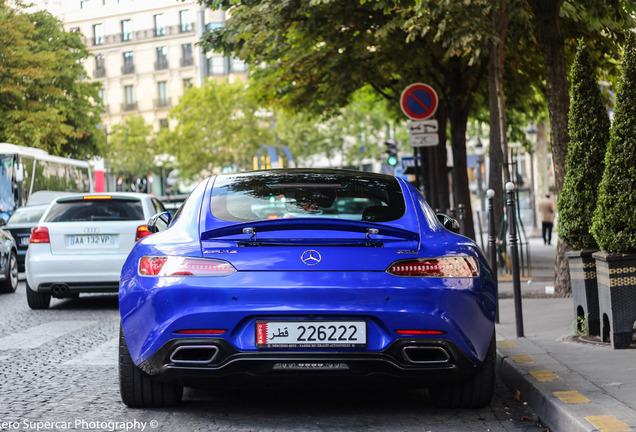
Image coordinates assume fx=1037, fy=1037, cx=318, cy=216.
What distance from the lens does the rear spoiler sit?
5469 mm

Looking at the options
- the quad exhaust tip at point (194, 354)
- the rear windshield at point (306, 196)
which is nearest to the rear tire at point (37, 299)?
the rear windshield at point (306, 196)

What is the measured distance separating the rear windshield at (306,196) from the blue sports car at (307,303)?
126 mm

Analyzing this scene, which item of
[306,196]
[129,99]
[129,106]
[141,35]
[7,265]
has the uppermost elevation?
[141,35]

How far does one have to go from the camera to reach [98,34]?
90250mm

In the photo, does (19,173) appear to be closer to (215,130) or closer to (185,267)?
(185,267)

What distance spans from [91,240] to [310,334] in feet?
28.1

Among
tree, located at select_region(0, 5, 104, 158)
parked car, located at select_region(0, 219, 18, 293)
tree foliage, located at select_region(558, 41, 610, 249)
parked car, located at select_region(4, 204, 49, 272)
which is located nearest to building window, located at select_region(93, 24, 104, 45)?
tree, located at select_region(0, 5, 104, 158)

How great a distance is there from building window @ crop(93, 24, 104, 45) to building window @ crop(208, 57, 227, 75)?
1154cm

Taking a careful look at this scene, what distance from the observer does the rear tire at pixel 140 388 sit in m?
5.86

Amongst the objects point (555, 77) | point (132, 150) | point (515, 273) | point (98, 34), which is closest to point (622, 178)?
point (515, 273)

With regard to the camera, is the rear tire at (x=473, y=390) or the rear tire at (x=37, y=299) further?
the rear tire at (x=37, y=299)

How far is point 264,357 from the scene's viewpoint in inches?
207

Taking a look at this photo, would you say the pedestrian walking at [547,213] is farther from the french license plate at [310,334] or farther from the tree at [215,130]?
the tree at [215,130]

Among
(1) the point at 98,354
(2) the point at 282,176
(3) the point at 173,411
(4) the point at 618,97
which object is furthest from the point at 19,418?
(4) the point at 618,97
